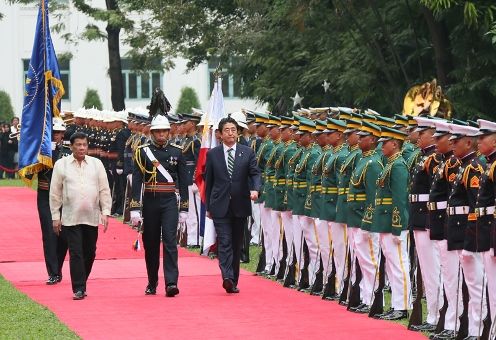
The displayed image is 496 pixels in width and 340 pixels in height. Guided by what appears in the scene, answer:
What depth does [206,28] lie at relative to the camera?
32.7 meters

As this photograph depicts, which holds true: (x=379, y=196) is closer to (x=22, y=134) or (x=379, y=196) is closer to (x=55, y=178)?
(x=55, y=178)

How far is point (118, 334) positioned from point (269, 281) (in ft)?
15.5

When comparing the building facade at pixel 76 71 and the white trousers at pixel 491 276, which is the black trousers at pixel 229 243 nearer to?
the white trousers at pixel 491 276

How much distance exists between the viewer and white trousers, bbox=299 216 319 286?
1560cm

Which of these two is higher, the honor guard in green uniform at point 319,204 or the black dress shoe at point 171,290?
the honor guard in green uniform at point 319,204

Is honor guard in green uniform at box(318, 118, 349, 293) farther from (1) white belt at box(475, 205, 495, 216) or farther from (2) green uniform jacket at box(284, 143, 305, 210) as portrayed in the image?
(1) white belt at box(475, 205, 495, 216)

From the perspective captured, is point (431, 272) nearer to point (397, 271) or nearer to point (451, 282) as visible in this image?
point (451, 282)

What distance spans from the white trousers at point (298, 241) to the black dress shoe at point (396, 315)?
2.84 m

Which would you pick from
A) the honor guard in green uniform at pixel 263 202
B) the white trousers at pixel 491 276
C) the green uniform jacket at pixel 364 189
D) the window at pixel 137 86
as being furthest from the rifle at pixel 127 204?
the window at pixel 137 86

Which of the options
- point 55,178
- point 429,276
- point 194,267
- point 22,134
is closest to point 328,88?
point 194,267

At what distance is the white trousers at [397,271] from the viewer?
13055mm

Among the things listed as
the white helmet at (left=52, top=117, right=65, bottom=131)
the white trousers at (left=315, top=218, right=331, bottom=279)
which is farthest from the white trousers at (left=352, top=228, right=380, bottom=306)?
the white helmet at (left=52, top=117, right=65, bottom=131)

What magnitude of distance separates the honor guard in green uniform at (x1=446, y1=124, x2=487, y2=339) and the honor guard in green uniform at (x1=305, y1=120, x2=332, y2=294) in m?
3.69

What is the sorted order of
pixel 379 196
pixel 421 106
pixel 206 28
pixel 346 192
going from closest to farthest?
pixel 379 196
pixel 346 192
pixel 421 106
pixel 206 28
